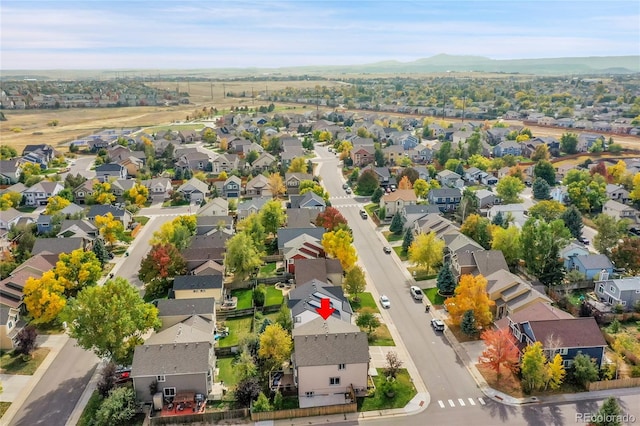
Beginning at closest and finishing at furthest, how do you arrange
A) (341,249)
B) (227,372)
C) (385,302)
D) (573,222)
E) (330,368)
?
(330,368) < (227,372) < (385,302) < (341,249) < (573,222)

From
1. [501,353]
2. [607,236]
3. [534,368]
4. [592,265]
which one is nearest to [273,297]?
[501,353]

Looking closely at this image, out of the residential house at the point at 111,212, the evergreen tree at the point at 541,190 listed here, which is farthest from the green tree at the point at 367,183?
the residential house at the point at 111,212

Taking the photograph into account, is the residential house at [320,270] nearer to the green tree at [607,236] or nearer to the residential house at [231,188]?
the green tree at [607,236]

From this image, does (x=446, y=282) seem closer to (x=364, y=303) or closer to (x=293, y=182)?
(x=364, y=303)

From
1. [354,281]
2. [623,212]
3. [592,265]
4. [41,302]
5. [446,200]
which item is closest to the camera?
[41,302]

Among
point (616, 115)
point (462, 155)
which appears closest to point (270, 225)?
point (462, 155)

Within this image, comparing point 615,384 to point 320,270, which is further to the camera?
point 320,270

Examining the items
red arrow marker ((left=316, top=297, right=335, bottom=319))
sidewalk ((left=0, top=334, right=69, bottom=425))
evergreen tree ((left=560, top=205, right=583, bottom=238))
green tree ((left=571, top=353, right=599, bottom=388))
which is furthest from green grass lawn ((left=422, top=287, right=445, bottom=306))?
sidewalk ((left=0, top=334, right=69, bottom=425))
